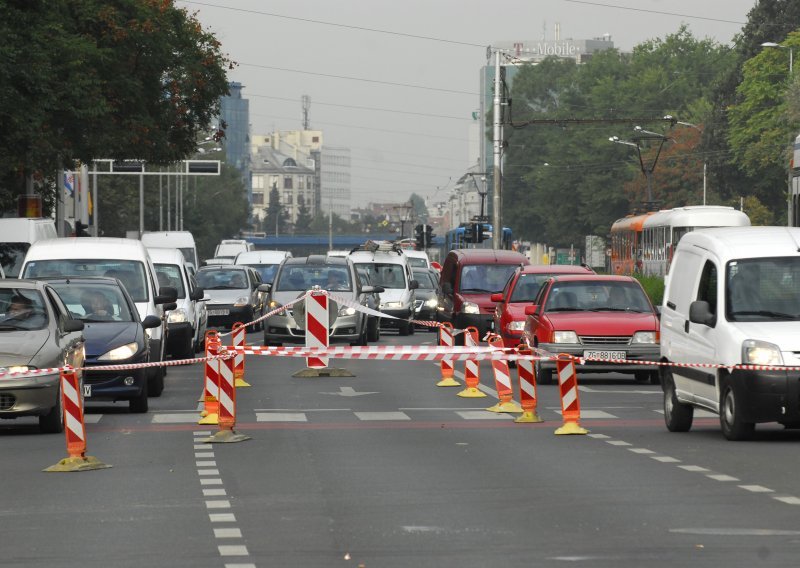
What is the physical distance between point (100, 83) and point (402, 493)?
Result: 30.0 meters

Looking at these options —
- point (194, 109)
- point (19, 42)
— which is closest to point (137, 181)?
point (194, 109)

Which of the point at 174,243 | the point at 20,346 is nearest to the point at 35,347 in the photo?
the point at 20,346

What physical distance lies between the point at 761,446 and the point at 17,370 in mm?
6812

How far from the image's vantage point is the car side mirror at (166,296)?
26.5m

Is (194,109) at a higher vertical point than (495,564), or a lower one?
higher

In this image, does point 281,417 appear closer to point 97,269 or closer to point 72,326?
point 72,326

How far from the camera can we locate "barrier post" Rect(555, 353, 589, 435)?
58.4 ft

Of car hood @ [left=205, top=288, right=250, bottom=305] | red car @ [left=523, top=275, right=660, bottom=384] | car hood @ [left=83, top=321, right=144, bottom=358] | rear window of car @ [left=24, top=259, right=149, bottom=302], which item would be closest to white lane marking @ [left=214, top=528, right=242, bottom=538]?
car hood @ [left=83, top=321, right=144, bottom=358]

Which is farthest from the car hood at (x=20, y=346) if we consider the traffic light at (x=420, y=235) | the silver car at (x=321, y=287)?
the traffic light at (x=420, y=235)

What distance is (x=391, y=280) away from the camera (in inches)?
1853

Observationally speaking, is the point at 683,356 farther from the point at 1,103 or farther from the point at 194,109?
the point at 194,109

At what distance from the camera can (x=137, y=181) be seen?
11500 centimetres

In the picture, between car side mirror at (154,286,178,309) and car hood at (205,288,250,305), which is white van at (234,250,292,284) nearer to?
car hood at (205,288,250,305)

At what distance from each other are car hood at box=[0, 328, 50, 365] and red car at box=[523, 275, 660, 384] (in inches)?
357
